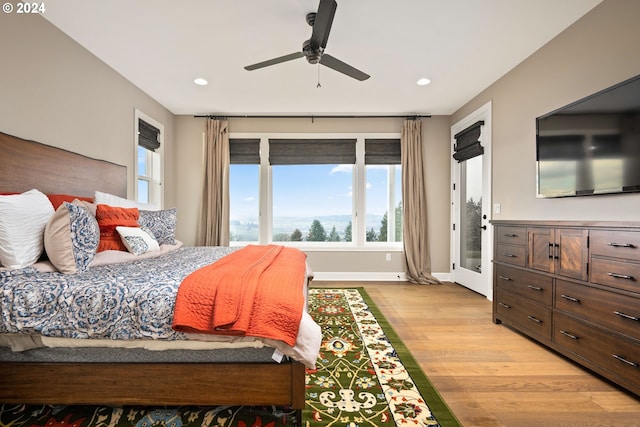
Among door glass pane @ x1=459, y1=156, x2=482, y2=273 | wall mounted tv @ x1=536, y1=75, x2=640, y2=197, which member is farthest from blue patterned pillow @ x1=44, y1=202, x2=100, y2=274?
door glass pane @ x1=459, y1=156, x2=482, y2=273

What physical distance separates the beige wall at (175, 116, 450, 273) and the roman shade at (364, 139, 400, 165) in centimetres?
19

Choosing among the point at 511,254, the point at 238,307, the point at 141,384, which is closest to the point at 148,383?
the point at 141,384

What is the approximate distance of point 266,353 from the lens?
1.31m

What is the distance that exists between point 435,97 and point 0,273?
430 cm

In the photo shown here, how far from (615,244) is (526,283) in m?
0.77

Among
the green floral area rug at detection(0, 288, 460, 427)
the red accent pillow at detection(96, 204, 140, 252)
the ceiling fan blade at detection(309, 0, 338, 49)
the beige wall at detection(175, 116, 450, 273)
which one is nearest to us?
the green floral area rug at detection(0, 288, 460, 427)

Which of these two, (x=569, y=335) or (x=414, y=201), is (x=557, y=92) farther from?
(x=414, y=201)

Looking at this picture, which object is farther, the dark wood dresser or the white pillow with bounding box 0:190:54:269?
the dark wood dresser

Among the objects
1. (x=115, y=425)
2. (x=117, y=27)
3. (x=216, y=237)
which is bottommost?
(x=115, y=425)

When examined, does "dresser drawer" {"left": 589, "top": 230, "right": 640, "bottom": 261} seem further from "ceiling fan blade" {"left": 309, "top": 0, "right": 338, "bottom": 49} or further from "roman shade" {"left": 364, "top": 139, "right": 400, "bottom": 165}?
"roman shade" {"left": 364, "top": 139, "right": 400, "bottom": 165}

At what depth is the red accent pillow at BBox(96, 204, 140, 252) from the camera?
2.01 meters

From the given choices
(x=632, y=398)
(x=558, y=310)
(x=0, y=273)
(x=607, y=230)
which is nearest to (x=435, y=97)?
(x=607, y=230)

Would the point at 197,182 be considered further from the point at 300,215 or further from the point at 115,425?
the point at 115,425

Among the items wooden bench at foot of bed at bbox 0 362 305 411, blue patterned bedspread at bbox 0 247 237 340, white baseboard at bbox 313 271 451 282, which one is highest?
blue patterned bedspread at bbox 0 247 237 340
